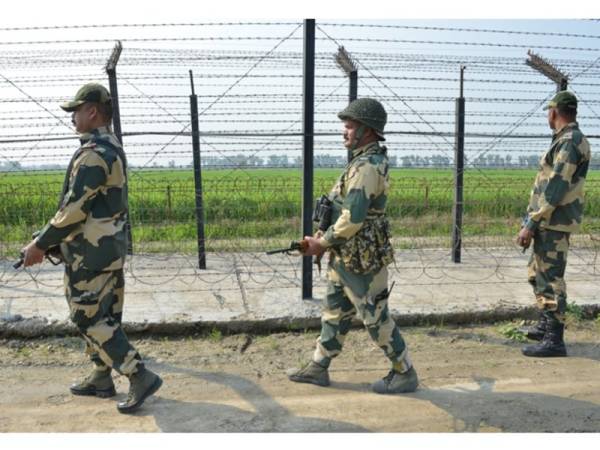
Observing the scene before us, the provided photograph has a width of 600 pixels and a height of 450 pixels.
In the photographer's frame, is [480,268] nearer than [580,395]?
No

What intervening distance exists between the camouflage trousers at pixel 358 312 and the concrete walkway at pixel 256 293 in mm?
1009

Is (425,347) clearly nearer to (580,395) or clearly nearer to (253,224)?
(580,395)

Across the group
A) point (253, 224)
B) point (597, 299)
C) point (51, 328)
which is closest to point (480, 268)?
point (597, 299)

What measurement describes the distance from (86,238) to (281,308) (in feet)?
6.69

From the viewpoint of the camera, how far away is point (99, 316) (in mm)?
3166

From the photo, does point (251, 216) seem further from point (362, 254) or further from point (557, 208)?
point (362, 254)

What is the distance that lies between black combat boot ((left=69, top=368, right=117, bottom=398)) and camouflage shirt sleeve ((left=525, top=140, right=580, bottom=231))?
3.12m

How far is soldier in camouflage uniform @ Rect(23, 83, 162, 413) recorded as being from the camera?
3000mm

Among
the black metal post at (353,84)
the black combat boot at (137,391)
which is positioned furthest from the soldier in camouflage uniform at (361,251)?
the black metal post at (353,84)

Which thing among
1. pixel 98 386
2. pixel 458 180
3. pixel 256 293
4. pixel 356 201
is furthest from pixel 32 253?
pixel 458 180

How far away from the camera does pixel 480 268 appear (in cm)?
634

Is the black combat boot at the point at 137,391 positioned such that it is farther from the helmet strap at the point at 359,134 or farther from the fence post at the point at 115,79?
the fence post at the point at 115,79

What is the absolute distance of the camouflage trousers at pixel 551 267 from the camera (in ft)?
13.4

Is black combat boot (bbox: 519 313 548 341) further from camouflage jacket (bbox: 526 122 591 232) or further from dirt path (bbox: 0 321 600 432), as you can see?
camouflage jacket (bbox: 526 122 591 232)
